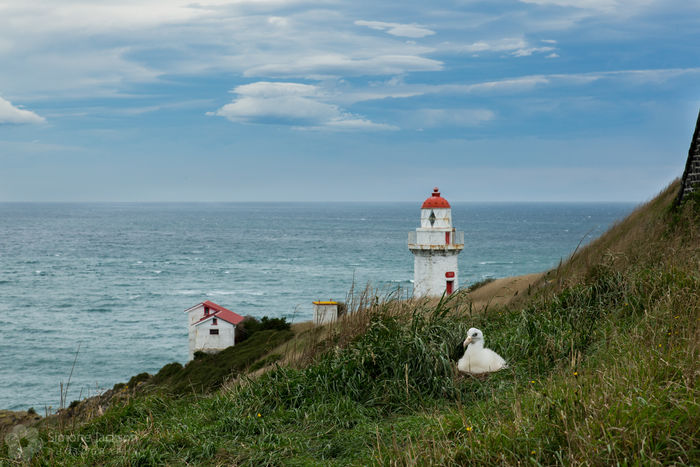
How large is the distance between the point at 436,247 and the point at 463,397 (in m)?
18.8

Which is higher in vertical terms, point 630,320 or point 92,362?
point 630,320

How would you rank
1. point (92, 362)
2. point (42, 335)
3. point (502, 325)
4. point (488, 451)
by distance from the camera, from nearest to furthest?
1. point (488, 451)
2. point (502, 325)
3. point (92, 362)
4. point (42, 335)

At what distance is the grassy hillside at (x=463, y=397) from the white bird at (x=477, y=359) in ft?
0.44

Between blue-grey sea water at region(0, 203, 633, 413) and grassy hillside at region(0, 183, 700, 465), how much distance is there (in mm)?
1654

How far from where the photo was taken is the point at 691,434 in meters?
3.88

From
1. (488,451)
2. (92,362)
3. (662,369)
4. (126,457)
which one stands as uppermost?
(662,369)

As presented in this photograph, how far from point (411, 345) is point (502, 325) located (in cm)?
281

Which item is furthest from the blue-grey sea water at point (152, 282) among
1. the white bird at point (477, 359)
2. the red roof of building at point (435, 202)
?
the red roof of building at point (435, 202)

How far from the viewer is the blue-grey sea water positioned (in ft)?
120

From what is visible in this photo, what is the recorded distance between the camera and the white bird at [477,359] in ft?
22.8

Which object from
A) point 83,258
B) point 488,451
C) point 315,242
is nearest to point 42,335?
point 488,451

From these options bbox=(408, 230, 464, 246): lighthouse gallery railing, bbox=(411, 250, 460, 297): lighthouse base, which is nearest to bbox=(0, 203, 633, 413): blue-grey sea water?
bbox=(411, 250, 460, 297): lighthouse base

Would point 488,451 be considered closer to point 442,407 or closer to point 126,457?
point 442,407

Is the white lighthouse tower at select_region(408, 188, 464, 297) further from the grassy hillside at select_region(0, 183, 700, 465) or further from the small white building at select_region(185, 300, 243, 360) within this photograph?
the grassy hillside at select_region(0, 183, 700, 465)
